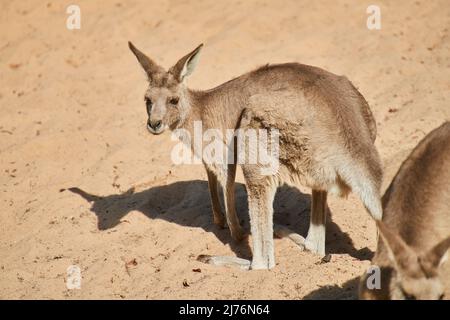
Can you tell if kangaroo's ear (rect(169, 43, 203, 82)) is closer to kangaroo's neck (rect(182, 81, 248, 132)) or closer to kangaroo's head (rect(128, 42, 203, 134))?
kangaroo's head (rect(128, 42, 203, 134))

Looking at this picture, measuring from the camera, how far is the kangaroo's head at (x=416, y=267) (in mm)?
3723

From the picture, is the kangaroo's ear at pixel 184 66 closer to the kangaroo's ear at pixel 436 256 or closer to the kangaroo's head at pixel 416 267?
the kangaroo's head at pixel 416 267

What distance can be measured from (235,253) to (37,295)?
1901 millimetres

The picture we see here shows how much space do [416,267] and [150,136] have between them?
15.5 ft

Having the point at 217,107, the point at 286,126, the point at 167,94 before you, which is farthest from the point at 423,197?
the point at 167,94

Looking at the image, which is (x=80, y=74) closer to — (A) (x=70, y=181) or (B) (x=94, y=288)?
(A) (x=70, y=181)

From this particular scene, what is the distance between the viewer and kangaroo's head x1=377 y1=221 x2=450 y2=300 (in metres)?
3.72

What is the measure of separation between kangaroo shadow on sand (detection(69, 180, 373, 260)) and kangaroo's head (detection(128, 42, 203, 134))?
3.35ft

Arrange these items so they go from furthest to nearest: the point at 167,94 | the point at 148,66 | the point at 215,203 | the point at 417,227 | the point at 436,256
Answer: the point at 215,203 → the point at 148,66 → the point at 167,94 → the point at 417,227 → the point at 436,256

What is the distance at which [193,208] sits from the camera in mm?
6914

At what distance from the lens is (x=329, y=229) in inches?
252

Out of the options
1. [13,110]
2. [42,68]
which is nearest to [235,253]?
[13,110]

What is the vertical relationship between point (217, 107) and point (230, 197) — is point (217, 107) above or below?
above

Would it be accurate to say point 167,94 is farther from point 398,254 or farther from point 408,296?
point 408,296
